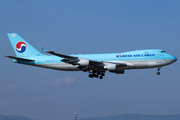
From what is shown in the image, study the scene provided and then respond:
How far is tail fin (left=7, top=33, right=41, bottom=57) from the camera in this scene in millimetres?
57594

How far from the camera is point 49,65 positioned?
54.3m

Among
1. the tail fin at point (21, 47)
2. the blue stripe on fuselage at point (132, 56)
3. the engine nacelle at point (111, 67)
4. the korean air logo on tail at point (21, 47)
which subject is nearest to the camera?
the engine nacelle at point (111, 67)

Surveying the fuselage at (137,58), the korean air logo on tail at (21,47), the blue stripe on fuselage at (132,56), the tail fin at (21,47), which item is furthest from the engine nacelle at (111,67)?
the korean air logo on tail at (21,47)

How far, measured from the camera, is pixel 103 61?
51406mm

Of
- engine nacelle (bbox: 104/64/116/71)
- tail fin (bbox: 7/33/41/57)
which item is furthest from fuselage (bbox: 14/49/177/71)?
tail fin (bbox: 7/33/41/57)

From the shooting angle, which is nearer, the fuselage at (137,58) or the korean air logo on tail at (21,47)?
the fuselage at (137,58)

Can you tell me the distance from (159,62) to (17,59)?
2847 cm

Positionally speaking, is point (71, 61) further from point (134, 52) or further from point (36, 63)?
point (134, 52)

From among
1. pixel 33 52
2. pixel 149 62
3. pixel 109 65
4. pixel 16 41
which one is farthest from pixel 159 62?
pixel 16 41

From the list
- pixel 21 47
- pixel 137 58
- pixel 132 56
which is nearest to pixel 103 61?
pixel 132 56

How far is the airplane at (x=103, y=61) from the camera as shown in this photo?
4991 centimetres

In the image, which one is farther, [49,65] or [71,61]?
[49,65]

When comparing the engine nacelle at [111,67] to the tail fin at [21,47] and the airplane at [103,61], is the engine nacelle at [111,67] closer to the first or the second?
the airplane at [103,61]

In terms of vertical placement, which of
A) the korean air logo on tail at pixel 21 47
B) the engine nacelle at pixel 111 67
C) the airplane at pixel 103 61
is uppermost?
the korean air logo on tail at pixel 21 47
